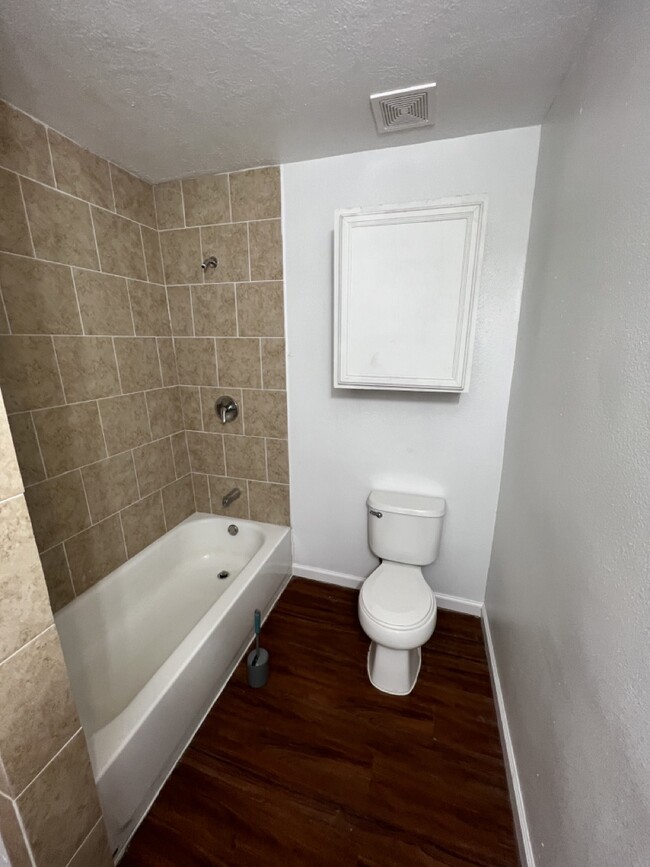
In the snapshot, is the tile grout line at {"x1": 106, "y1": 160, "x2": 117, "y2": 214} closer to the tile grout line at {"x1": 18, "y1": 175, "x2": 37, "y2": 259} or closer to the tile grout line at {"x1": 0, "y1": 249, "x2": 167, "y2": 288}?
the tile grout line at {"x1": 0, "y1": 249, "x2": 167, "y2": 288}

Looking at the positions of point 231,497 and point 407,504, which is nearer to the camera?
point 407,504

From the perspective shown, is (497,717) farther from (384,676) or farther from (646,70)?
(646,70)

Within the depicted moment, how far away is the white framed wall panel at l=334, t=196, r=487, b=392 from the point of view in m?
1.30

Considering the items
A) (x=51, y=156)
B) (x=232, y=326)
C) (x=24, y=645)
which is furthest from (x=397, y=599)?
(x=51, y=156)

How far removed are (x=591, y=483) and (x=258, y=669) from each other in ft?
4.73

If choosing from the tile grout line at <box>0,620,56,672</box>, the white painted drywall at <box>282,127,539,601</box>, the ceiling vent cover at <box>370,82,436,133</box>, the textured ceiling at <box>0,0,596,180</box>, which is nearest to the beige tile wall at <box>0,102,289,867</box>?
the tile grout line at <box>0,620,56,672</box>

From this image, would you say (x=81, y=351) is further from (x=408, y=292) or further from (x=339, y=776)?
(x=339, y=776)

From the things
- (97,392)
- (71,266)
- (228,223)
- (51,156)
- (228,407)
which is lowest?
(228,407)

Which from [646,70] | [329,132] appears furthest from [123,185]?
[646,70]

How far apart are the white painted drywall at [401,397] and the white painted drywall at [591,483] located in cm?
22

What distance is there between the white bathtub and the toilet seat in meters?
0.58

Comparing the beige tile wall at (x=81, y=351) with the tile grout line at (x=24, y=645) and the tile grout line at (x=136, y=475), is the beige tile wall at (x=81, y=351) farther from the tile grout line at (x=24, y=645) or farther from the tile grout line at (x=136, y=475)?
the tile grout line at (x=24, y=645)

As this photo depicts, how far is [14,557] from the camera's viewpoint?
2.13 feet

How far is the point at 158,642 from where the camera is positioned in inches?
64.8
